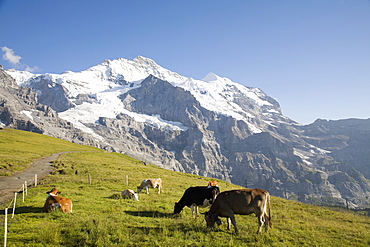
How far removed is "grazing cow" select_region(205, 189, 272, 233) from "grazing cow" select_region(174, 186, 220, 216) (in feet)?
8.75

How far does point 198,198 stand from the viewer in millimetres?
17781

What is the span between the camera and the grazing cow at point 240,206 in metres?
14.2

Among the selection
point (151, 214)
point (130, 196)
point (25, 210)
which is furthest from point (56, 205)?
point (130, 196)

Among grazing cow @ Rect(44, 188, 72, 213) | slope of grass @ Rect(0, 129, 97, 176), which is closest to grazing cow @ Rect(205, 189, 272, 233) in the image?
grazing cow @ Rect(44, 188, 72, 213)

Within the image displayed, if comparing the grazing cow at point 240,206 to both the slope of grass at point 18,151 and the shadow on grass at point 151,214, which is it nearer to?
the shadow on grass at point 151,214

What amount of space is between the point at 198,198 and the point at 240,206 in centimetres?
421

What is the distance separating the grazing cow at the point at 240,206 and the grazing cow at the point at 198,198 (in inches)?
105

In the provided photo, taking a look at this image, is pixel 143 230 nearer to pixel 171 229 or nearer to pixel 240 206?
pixel 171 229

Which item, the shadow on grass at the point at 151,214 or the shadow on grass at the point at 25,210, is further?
the shadow on grass at the point at 151,214

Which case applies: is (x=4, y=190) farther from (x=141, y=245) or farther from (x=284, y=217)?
(x=284, y=217)

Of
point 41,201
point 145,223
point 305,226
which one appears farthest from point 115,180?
point 305,226

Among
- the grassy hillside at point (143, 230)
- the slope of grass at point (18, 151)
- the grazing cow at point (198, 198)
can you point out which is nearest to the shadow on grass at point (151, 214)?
the grassy hillside at point (143, 230)

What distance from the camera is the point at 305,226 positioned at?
17062 mm

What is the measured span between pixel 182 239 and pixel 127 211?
727cm
